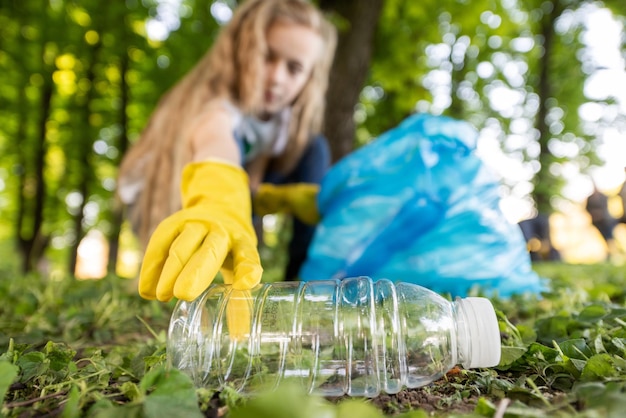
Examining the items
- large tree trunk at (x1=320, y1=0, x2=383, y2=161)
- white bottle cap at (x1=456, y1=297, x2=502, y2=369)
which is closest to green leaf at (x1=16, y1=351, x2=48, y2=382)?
white bottle cap at (x1=456, y1=297, x2=502, y2=369)

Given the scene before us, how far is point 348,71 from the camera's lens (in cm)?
448

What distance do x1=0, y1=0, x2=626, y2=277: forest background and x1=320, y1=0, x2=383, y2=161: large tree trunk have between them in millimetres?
11

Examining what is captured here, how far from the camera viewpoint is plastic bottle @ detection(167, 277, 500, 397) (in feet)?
2.67

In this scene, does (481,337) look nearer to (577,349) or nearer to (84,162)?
(577,349)

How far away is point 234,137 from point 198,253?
1.24 meters

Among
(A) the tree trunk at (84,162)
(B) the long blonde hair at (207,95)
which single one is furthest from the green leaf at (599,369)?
(A) the tree trunk at (84,162)

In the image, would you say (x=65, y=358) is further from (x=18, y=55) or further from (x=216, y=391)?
(x=18, y=55)

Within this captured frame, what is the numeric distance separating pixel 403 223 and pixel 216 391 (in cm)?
137

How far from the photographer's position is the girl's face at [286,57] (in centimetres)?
245

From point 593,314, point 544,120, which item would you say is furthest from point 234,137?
point 544,120

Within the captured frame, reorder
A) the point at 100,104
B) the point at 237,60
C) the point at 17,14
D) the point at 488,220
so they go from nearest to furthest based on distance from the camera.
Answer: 1. the point at 488,220
2. the point at 237,60
3. the point at 17,14
4. the point at 100,104

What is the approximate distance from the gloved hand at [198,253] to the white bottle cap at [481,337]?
1.42 feet

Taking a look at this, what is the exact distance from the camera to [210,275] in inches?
38.2

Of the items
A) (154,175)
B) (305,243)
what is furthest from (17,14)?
(305,243)
